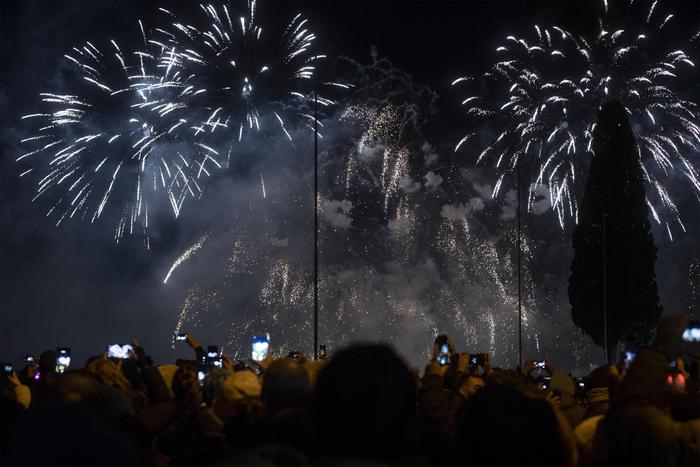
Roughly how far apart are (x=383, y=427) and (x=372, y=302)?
6362 cm

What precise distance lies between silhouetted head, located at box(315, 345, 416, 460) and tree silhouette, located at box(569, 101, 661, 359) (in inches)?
1554

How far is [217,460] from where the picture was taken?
362 centimetres

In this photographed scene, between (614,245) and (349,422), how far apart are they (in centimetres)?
4088

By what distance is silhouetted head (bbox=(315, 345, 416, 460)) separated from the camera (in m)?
3.29

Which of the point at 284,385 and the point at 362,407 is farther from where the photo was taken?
the point at 284,385

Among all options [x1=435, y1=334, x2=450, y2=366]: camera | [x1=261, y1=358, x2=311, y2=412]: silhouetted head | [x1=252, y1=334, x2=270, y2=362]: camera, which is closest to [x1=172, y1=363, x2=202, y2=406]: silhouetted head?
[x1=261, y1=358, x2=311, y2=412]: silhouetted head

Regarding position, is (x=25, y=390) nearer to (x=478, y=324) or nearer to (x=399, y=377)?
(x=399, y=377)

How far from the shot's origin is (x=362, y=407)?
330 cm

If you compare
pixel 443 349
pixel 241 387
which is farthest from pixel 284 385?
pixel 443 349

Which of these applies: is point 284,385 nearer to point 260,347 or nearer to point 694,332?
point 694,332

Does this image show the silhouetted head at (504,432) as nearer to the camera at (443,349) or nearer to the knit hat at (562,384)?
the knit hat at (562,384)

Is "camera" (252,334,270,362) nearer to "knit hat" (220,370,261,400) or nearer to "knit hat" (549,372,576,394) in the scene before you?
"knit hat" (549,372,576,394)

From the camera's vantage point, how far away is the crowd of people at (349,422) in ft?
7.64

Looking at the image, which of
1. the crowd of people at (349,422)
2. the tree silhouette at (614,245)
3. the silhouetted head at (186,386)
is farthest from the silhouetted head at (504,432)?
the tree silhouette at (614,245)
